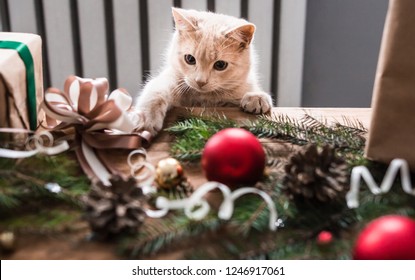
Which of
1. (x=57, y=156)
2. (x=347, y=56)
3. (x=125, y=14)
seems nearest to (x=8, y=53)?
(x=57, y=156)

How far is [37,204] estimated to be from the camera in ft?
1.85

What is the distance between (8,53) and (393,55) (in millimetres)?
506

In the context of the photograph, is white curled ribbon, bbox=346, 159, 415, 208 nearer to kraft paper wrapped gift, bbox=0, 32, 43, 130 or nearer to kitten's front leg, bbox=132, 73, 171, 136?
kitten's front leg, bbox=132, 73, 171, 136

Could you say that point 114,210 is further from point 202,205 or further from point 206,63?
point 206,63

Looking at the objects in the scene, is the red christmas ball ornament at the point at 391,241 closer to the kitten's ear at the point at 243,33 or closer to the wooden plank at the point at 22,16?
the kitten's ear at the point at 243,33

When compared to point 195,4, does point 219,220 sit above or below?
below

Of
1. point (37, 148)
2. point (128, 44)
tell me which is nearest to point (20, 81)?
point (37, 148)

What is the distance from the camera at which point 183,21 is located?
101 centimetres

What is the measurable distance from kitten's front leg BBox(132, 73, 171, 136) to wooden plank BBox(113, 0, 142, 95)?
1.37 ft

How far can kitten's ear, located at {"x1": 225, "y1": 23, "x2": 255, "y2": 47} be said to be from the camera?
3.24 feet

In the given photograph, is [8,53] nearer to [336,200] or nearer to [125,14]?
[336,200]

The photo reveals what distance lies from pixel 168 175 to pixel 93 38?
0.93 m

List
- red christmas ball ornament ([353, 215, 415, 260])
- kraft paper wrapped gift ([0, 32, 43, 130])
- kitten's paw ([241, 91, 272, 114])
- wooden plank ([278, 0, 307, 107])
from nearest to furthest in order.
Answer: red christmas ball ornament ([353, 215, 415, 260]) → kraft paper wrapped gift ([0, 32, 43, 130]) → kitten's paw ([241, 91, 272, 114]) → wooden plank ([278, 0, 307, 107])

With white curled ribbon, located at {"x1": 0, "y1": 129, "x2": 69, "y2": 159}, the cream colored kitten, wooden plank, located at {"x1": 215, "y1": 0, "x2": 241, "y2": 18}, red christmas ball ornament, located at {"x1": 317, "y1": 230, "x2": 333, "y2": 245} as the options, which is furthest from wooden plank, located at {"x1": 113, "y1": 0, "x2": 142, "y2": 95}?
red christmas ball ornament, located at {"x1": 317, "y1": 230, "x2": 333, "y2": 245}
